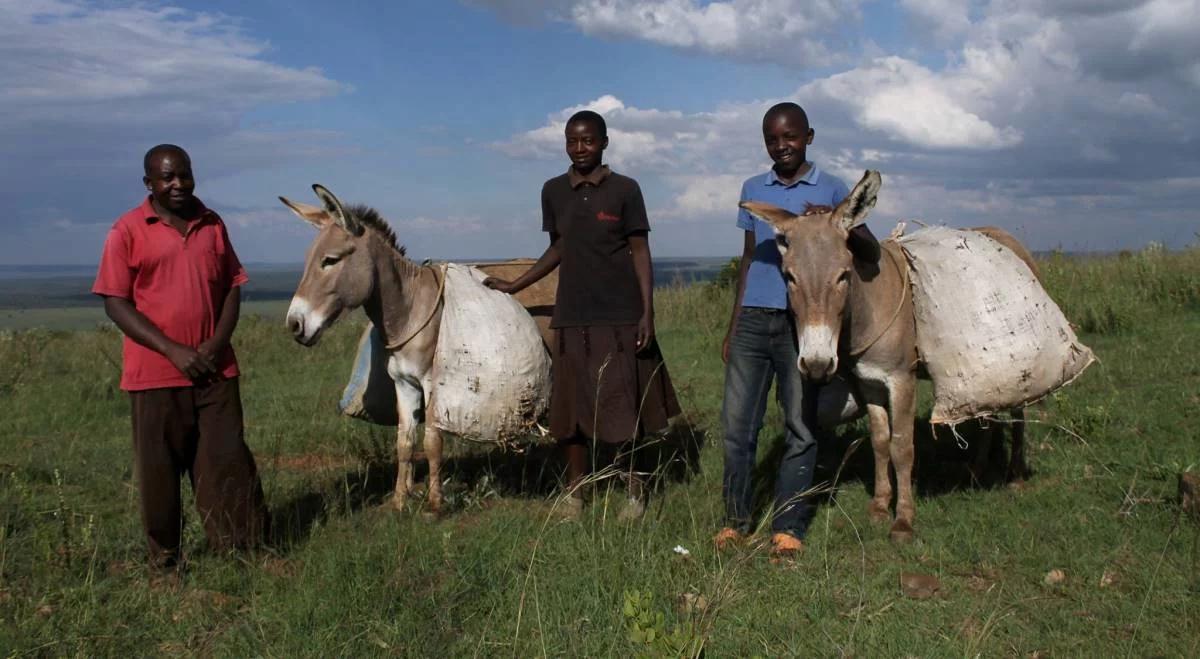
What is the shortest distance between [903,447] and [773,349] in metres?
1.01

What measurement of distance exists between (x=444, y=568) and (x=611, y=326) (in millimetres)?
1669

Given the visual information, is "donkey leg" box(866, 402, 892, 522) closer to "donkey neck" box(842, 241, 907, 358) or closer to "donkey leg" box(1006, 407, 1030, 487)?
"donkey neck" box(842, 241, 907, 358)

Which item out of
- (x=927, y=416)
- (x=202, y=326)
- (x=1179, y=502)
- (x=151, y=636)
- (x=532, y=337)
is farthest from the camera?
(x=927, y=416)

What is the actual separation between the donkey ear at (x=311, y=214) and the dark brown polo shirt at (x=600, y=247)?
135 centimetres

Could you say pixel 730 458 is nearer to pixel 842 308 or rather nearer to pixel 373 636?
pixel 842 308

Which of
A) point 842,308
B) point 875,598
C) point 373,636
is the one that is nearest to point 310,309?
point 373,636

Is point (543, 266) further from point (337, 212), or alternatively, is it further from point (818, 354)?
point (818, 354)

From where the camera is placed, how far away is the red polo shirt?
4.20 meters

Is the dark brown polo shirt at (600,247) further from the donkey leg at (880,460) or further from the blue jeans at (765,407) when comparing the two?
the donkey leg at (880,460)

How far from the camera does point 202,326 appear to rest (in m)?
4.43

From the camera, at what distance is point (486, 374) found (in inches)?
209

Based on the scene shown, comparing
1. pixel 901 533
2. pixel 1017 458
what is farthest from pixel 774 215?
pixel 1017 458

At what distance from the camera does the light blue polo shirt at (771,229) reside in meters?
4.51

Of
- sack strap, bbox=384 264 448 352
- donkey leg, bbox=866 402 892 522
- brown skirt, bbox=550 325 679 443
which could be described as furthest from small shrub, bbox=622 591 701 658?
sack strap, bbox=384 264 448 352
